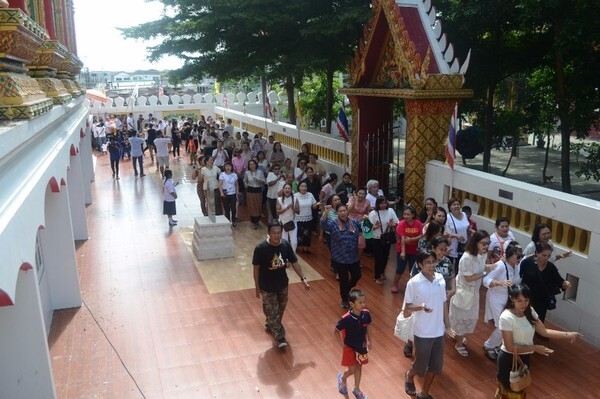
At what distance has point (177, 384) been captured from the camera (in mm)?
6258

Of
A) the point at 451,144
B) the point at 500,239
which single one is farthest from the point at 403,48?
the point at 500,239

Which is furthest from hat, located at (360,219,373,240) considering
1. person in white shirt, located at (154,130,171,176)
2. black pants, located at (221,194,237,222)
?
person in white shirt, located at (154,130,171,176)

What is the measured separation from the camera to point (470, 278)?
6.32 meters

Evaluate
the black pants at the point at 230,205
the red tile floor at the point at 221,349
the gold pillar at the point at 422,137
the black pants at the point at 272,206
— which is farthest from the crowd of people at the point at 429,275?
the gold pillar at the point at 422,137

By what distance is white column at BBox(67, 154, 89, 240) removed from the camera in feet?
36.0

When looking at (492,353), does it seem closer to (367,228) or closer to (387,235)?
(387,235)

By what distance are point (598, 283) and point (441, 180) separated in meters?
3.79

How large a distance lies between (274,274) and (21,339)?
117 inches

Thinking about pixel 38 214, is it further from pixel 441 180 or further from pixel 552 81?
pixel 552 81

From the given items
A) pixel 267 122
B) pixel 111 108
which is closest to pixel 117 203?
pixel 267 122

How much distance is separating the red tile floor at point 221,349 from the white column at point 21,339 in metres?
1.45

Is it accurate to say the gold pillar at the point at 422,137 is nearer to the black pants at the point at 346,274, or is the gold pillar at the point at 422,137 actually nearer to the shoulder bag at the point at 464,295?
the black pants at the point at 346,274

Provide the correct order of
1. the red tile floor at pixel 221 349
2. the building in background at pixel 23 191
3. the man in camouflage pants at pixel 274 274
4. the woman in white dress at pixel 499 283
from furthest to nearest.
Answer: the man in camouflage pants at pixel 274 274 → the woman in white dress at pixel 499 283 → the red tile floor at pixel 221 349 → the building in background at pixel 23 191

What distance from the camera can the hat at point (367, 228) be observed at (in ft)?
29.8
